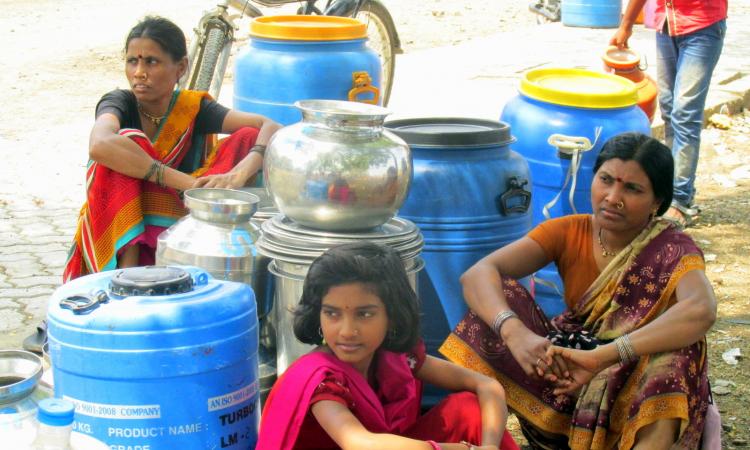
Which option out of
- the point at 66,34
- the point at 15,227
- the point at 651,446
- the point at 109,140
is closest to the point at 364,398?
the point at 651,446

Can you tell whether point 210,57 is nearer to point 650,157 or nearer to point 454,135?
point 454,135

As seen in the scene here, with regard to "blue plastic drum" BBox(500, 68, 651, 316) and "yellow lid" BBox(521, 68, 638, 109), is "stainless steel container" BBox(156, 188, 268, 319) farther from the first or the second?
"yellow lid" BBox(521, 68, 638, 109)

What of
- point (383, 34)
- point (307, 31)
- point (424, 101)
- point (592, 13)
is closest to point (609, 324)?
point (307, 31)

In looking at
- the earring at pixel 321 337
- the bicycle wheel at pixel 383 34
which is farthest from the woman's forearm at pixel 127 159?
the bicycle wheel at pixel 383 34

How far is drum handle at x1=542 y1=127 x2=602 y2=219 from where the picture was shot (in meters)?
3.84

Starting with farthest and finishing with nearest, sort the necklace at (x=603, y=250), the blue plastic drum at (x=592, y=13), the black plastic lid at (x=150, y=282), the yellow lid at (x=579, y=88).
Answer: the blue plastic drum at (x=592, y=13) → the yellow lid at (x=579, y=88) → the necklace at (x=603, y=250) → the black plastic lid at (x=150, y=282)

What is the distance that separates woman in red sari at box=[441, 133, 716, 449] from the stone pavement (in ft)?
6.10

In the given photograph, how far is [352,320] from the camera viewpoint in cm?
236

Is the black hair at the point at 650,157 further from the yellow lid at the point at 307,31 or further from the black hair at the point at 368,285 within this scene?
the yellow lid at the point at 307,31

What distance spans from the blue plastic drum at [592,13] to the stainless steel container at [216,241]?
9.02 metres

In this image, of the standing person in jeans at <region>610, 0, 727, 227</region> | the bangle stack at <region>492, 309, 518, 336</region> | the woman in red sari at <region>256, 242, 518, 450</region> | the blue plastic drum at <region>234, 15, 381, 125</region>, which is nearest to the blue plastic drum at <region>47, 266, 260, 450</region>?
the woman in red sari at <region>256, 242, 518, 450</region>

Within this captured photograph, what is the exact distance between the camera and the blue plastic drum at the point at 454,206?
3.28 meters

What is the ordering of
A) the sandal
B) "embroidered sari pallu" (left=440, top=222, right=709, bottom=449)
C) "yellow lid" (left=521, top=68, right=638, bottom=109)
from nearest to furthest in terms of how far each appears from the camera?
"embroidered sari pallu" (left=440, top=222, right=709, bottom=449) → the sandal → "yellow lid" (left=521, top=68, right=638, bottom=109)

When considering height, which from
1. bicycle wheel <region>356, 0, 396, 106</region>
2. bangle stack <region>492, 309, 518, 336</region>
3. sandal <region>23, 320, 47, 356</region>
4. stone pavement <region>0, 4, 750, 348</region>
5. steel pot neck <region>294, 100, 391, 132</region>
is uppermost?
steel pot neck <region>294, 100, 391, 132</region>
